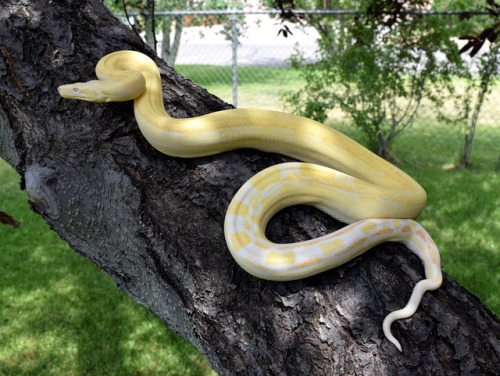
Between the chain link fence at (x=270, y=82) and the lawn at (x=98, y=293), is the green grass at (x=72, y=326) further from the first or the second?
the chain link fence at (x=270, y=82)

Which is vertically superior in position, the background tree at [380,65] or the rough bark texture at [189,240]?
the rough bark texture at [189,240]

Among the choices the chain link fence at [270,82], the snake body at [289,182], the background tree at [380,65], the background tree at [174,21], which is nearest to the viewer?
the snake body at [289,182]

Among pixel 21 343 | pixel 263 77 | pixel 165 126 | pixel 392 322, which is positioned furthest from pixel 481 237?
pixel 263 77

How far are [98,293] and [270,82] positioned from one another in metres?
10.2

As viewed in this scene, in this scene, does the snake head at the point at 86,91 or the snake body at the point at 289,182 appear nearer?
the snake body at the point at 289,182

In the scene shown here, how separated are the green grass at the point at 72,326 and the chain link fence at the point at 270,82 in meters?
4.75

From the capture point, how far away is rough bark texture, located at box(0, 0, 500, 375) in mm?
1792

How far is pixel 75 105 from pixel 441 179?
6.74 metres

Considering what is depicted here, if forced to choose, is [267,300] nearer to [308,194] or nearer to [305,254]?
[305,254]

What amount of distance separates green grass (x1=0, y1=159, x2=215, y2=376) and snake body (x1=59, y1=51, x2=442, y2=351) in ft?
7.79

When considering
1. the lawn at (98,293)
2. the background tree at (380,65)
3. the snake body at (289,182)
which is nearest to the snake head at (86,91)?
the snake body at (289,182)

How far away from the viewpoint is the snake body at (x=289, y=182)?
6.31 ft

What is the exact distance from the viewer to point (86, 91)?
7.04 feet

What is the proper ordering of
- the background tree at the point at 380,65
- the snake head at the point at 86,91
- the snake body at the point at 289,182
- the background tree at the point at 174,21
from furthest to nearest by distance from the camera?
1. the background tree at the point at 174,21
2. the background tree at the point at 380,65
3. the snake head at the point at 86,91
4. the snake body at the point at 289,182
